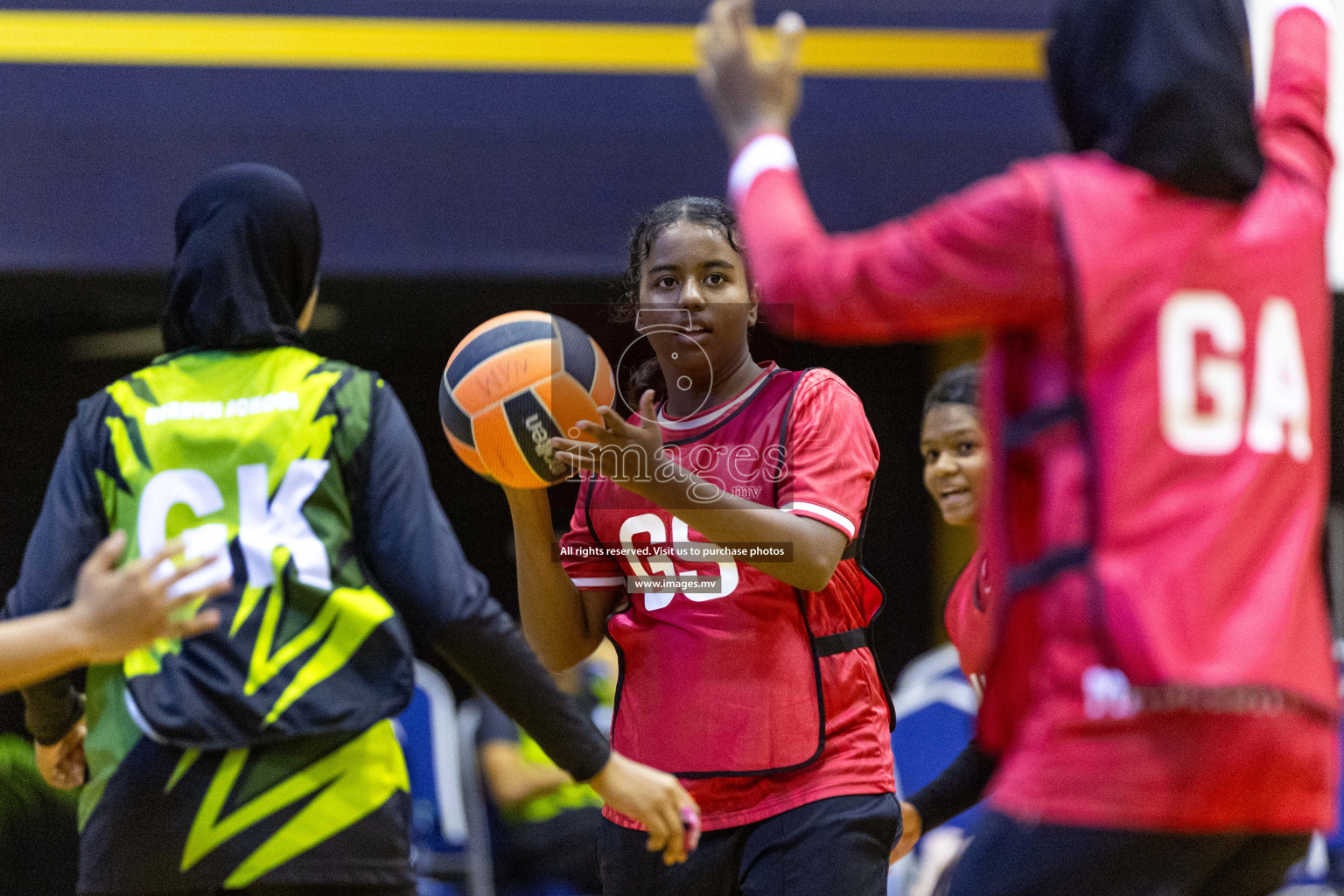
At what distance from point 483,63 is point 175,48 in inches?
55.7

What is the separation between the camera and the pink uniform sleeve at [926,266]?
1.73m

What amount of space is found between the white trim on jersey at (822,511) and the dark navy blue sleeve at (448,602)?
0.56m

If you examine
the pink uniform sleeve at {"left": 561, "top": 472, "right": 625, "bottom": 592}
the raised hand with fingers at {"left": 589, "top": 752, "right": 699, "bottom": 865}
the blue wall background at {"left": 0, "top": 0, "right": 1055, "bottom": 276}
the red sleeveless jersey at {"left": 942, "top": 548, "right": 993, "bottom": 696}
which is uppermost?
the blue wall background at {"left": 0, "top": 0, "right": 1055, "bottom": 276}

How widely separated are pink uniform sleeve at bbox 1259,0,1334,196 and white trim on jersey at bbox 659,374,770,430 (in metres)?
1.18

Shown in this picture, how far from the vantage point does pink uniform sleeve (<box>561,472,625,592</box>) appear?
2941 millimetres

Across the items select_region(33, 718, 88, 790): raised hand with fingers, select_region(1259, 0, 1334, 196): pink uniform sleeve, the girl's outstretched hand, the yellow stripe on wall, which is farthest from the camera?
the yellow stripe on wall

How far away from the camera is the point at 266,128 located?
6.38 meters

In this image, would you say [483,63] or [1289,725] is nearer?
[1289,725]

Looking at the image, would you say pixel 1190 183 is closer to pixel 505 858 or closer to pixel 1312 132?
pixel 1312 132

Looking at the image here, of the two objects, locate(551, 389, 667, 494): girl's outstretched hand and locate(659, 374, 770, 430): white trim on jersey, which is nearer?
locate(551, 389, 667, 494): girl's outstretched hand

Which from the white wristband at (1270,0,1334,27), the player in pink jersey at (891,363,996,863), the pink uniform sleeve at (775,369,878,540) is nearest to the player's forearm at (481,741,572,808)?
the player in pink jersey at (891,363,996,863)

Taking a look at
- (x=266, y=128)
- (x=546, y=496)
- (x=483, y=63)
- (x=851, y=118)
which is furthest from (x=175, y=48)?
(x=546, y=496)

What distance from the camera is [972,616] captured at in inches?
128

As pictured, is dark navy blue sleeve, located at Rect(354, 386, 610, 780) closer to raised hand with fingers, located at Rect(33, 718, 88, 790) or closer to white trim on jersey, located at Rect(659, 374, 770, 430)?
white trim on jersey, located at Rect(659, 374, 770, 430)
